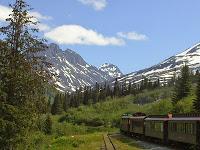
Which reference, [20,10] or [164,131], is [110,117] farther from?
[20,10]

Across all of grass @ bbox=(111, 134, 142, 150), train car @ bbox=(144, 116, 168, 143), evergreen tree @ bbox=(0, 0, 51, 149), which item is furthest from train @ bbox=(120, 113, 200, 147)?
evergreen tree @ bbox=(0, 0, 51, 149)

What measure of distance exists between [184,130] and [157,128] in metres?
12.1

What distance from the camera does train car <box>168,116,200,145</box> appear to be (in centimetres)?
3409

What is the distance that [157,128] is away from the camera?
49625 millimetres

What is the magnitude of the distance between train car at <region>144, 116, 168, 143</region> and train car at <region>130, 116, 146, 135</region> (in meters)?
3.37

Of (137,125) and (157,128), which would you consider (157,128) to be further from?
(137,125)

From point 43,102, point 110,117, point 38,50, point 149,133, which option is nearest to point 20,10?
point 38,50

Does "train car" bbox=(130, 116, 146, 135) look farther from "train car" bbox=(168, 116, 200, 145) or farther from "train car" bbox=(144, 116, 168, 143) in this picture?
"train car" bbox=(168, 116, 200, 145)

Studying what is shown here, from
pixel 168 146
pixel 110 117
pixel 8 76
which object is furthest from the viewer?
pixel 110 117

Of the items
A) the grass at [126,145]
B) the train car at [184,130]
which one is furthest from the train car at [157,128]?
the grass at [126,145]

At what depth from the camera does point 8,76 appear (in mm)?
24266

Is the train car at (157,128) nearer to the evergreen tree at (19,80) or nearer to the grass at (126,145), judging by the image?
the grass at (126,145)

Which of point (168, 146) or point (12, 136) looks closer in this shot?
point (12, 136)

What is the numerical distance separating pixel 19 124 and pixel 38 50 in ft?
12.7
